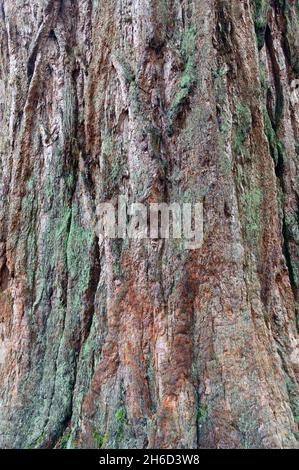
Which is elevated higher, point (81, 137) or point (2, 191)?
point (81, 137)

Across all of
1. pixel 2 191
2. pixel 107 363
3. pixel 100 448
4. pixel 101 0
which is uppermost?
pixel 101 0

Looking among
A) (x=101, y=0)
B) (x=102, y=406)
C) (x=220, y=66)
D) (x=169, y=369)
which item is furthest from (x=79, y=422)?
(x=101, y=0)

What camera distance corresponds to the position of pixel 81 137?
5152 mm

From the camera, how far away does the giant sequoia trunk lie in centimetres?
420

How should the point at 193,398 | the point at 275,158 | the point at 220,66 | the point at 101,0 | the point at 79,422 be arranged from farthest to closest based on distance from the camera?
the point at 275,158
the point at 101,0
the point at 220,66
the point at 79,422
the point at 193,398

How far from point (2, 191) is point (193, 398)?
274cm

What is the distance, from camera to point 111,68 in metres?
4.88

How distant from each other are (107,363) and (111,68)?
2.42 meters

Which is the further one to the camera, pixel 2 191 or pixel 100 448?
pixel 2 191

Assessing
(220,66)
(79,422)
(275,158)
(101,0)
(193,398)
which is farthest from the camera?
(275,158)

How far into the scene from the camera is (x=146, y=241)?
4469 mm

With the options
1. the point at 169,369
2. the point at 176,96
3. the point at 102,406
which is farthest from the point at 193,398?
the point at 176,96

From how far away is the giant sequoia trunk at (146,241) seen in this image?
420 cm

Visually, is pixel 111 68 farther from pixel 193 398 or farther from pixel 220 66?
pixel 193 398
